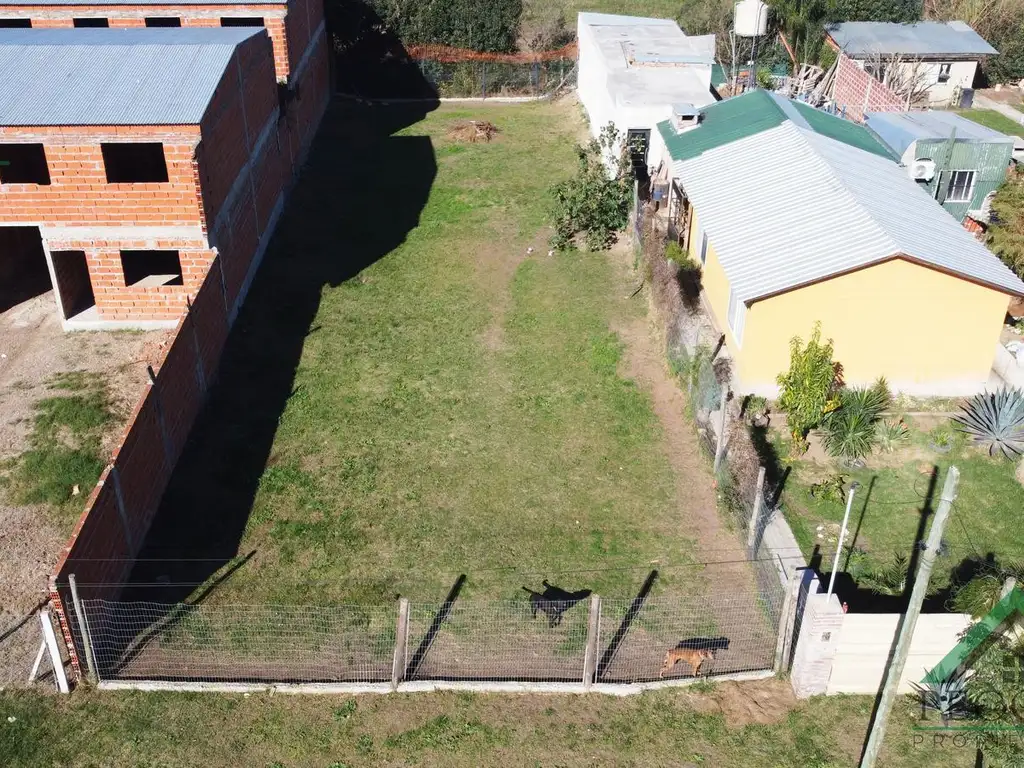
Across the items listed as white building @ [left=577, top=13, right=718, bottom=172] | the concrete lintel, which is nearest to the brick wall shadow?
the concrete lintel

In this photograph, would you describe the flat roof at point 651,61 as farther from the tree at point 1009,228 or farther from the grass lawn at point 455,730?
the grass lawn at point 455,730

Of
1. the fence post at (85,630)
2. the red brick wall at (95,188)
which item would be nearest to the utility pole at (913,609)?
the fence post at (85,630)

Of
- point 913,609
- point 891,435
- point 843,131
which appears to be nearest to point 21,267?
point 891,435

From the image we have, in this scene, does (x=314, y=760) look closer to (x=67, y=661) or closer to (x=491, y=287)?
(x=67, y=661)

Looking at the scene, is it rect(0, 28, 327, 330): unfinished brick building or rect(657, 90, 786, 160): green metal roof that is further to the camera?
rect(657, 90, 786, 160): green metal roof

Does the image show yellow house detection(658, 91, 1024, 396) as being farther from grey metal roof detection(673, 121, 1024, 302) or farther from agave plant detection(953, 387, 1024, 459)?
agave plant detection(953, 387, 1024, 459)

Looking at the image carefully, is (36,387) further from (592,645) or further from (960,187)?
(960,187)

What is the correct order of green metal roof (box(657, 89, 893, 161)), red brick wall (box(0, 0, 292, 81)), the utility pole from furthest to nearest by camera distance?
1. red brick wall (box(0, 0, 292, 81))
2. green metal roof (box(657, 89, 893, 161))
3. the utility pole
